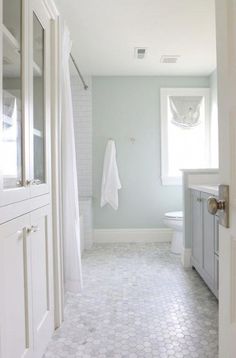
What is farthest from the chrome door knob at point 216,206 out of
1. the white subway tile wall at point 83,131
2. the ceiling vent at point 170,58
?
the white subway tile wall at point 83,131

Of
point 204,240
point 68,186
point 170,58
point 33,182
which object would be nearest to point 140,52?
point 170,58

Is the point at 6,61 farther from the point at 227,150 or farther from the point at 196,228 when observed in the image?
the point at 196,228

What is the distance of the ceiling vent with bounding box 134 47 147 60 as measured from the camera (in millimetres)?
3273

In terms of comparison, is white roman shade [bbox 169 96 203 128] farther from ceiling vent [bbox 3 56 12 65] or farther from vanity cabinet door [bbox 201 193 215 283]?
ceiling vent [bbox 3 56 12 65]

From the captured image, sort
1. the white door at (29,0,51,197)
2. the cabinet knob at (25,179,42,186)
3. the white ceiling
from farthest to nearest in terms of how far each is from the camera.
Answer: the white ceiling < the white door at (29,0,51,197) < the cabinet knob at (25,179,42,186)

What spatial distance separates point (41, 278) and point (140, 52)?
267 cm

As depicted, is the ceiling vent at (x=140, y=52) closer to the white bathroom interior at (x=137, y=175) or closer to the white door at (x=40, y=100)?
the white bathroom interior at (x=137, y=175)

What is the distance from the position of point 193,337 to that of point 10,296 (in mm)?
1150

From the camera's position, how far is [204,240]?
8.21 feet

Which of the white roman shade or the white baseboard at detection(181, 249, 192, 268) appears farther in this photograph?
the white roman shade

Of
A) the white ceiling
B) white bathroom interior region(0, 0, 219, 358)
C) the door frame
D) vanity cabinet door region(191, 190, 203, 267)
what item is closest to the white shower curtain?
white bathroom interior region(0, 0, 219, 358)

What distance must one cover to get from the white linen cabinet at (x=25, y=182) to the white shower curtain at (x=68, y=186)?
1.26 feet

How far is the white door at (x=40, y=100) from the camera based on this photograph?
1.55m

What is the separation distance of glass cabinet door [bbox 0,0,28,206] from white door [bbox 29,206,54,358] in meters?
0.27
